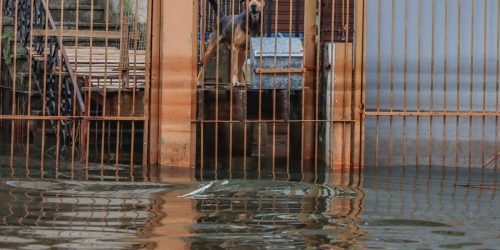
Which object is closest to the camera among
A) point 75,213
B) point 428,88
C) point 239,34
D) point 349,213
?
point 75,213

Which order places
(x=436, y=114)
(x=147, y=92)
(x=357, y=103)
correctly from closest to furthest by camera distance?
(x=147, y=92) < (x=357, y=103) < (x=436, y=114)

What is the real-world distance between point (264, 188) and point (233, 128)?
95.9 inches

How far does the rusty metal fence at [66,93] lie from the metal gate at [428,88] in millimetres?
2730

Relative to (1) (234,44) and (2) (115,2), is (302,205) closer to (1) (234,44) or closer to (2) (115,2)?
(1) (234,44)

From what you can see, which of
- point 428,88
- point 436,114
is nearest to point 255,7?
point 428,88

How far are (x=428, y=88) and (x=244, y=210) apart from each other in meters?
4.47

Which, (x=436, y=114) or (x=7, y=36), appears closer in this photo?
(x=436, y=114)

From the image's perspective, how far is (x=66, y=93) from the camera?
1310cm

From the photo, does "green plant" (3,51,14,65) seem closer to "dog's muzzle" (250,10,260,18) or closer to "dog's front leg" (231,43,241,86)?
"dog's front leg" (231,43,241,86)

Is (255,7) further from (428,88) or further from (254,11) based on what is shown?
(428,88)

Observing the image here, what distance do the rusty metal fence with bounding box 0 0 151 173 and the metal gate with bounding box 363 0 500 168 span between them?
2.73 m

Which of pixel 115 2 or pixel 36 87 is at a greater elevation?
pixel 115 2

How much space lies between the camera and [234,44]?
12344 mm

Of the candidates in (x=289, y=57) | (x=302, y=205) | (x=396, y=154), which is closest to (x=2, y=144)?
(x=289, y=57)
